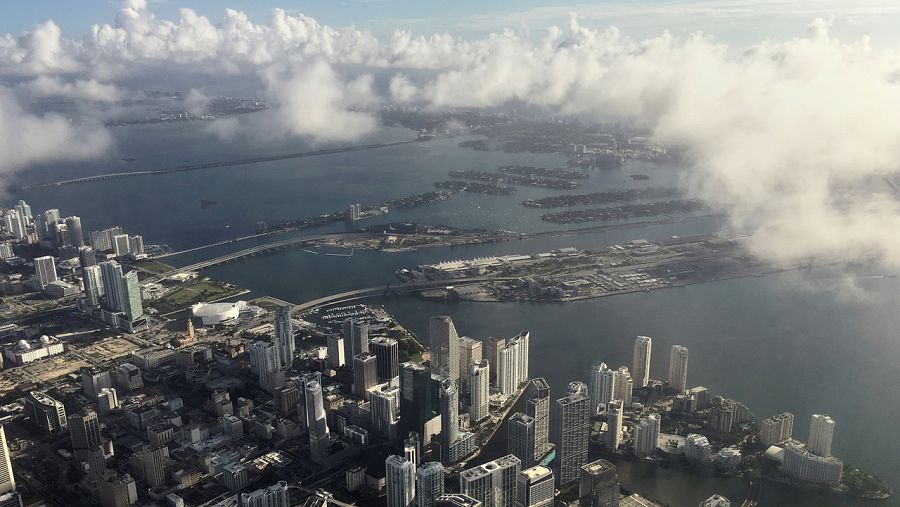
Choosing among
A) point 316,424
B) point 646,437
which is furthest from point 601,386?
point 316,424

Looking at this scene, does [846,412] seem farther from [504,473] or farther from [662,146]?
[662,146]

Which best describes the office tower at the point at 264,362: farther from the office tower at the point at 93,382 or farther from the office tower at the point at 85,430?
the office tower at the point at 85,430

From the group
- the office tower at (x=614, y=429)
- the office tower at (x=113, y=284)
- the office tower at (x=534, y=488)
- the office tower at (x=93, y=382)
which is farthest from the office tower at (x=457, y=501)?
the office tower at (x=113, y=284)

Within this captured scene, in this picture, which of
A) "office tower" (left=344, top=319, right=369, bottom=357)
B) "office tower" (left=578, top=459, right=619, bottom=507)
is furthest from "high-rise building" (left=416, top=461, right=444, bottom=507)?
"office tower" (left=344, top=319, right=369, bottom=357)

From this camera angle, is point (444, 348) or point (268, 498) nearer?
point (268, 498)

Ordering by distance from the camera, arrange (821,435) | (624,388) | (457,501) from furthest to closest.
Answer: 1. (624,388)
2. (821,435)
3. (457,501)

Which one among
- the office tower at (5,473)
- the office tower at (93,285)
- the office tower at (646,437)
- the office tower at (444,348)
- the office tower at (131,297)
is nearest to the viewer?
the office tower at (5,473)

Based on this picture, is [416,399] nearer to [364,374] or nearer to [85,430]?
[364,374]

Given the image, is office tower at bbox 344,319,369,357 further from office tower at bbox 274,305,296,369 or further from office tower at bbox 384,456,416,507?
office tower at bbox 384,456,416,507

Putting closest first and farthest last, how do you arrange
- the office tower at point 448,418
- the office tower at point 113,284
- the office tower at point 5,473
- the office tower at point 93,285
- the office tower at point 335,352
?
the office tower at point 5,473
the office tower at point 448,418
the office tower at point 335,352
the office tower at point 113,284
the office tower at point 93,285
